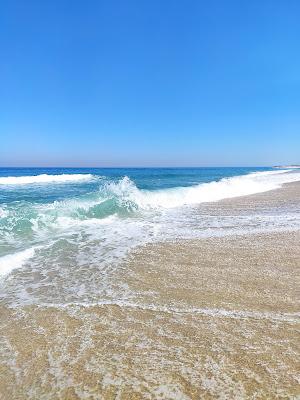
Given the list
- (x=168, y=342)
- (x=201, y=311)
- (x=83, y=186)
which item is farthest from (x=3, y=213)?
(x=83, y=186)

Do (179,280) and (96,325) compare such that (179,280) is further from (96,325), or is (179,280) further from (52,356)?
(52,356)

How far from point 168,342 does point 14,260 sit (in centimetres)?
445

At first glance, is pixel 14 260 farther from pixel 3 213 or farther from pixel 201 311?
pixel 3 213

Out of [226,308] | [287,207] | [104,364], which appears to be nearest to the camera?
[104,364]

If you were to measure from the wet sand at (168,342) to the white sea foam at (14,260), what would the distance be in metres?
1.95

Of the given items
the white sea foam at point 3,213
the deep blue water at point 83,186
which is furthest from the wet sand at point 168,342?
the deep blue water at point 83,186

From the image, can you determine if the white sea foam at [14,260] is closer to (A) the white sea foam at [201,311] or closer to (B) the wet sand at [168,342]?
(B) the wet sand at [168,342]

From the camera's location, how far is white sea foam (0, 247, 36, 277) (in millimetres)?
6490

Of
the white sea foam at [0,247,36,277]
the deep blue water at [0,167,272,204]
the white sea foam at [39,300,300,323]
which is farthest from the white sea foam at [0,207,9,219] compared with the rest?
the white sea foam at [39,300,300,323]

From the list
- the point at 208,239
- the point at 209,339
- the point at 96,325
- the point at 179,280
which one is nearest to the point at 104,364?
the point at 96,325

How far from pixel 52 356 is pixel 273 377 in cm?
210

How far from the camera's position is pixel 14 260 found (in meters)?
7.01

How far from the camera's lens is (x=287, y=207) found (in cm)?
1428

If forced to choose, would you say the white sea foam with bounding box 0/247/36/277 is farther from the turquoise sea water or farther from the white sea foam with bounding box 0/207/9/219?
the white sea foam with bounding box 0/207/9/219
